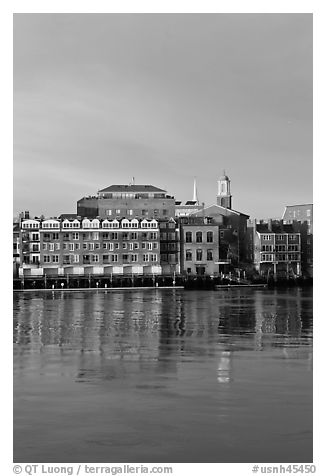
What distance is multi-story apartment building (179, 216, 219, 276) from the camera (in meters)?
47.4

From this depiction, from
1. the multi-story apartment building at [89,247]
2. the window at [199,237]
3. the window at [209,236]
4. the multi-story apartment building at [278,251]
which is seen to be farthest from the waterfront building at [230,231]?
the multi-story apartment building at [89,247]

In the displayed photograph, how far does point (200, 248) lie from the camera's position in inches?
1870

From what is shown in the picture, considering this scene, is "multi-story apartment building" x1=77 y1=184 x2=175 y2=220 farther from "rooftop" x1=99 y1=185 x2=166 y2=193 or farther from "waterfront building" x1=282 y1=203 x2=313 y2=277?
"waterfront building" x1=282 y1=203 x2=313 y2=277

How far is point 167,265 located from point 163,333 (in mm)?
31729

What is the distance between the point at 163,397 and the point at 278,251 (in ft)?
134

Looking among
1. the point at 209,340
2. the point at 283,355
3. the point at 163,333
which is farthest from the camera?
the point at 163,333

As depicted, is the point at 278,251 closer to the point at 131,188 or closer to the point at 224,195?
the point at 224,195

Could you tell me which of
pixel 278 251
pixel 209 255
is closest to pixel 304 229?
pixel 278 251

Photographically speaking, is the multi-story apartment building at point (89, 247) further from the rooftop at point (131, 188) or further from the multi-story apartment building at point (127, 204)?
the rooftop at point (131, 188)

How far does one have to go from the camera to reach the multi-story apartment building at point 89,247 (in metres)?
45.0
